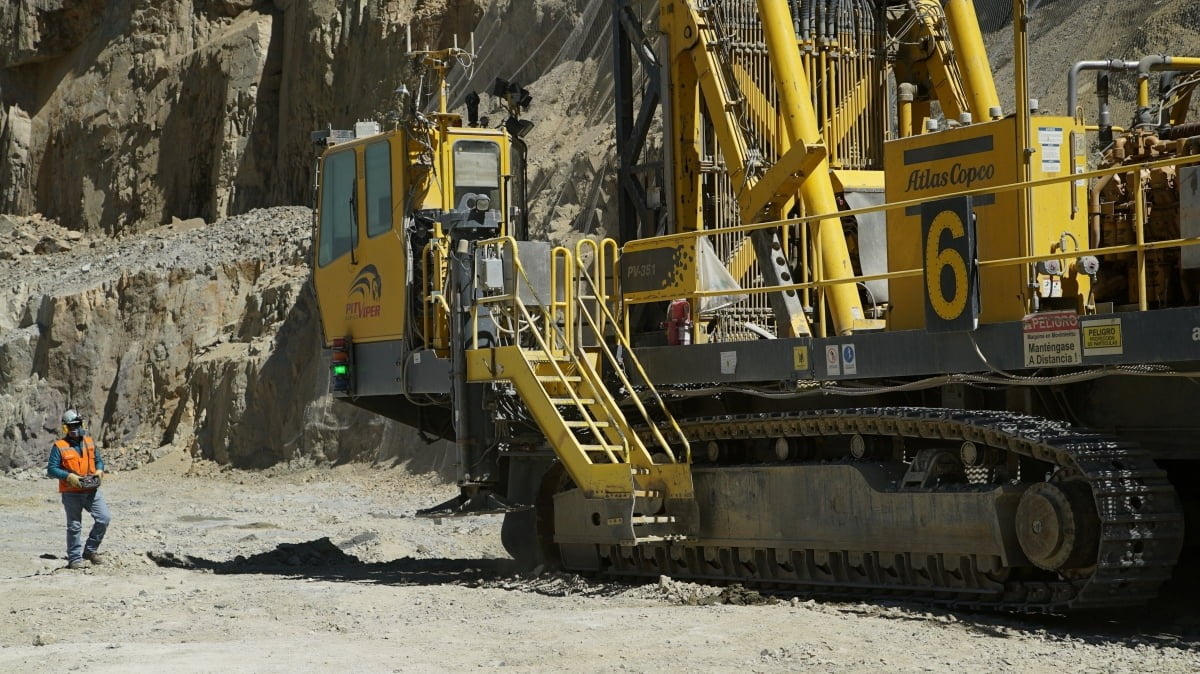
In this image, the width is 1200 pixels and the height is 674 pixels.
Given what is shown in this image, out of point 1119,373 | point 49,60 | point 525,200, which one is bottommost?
point 1119,373

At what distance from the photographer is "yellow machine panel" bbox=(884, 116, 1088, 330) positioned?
9.44 meters

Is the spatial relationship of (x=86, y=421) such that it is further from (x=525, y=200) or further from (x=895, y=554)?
(x=895, y=554)

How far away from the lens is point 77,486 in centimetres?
1449

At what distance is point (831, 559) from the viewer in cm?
1022

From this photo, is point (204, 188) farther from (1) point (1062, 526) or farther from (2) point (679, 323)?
(1) point (1062, 526)

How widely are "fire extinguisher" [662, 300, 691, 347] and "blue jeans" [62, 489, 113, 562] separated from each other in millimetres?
5892

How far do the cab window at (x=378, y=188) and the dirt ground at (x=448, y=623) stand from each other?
2.97 meters

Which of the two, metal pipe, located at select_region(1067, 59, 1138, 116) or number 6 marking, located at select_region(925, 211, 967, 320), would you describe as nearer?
number 6 marking, located at select_region(925, 211, 967, 320)

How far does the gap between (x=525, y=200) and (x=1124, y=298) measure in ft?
20.1

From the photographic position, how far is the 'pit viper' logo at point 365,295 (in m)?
13.6

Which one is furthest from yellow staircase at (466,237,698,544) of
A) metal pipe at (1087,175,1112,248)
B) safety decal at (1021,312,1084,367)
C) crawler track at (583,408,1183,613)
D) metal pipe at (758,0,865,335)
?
metal pipe at (1087,175,1112,248)

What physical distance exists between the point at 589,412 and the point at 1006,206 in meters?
3.74

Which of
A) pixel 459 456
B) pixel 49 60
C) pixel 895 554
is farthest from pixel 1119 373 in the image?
pixel 49 60

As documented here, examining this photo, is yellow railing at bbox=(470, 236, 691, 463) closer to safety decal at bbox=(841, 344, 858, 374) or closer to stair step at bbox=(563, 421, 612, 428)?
stair step at bbox=(563, 421, 612, 428)
